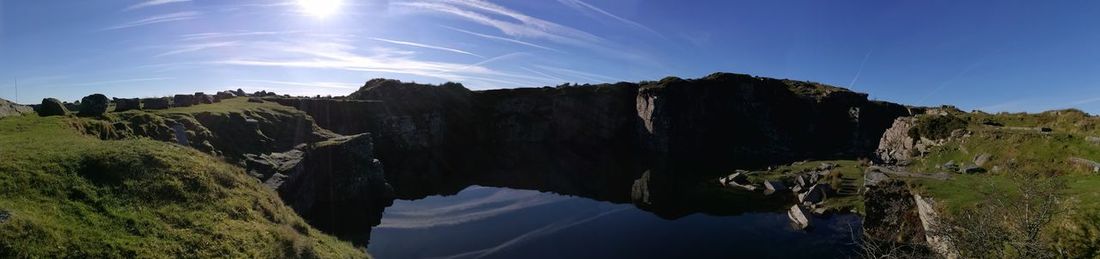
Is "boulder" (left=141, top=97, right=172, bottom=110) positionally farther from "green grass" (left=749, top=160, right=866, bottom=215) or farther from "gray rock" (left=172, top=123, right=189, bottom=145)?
"green grass" (left=749, top=160, right=866, bottom=215)

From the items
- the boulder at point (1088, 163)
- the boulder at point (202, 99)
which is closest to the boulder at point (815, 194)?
the boulder at point (1088, 163)

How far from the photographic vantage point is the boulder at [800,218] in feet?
129

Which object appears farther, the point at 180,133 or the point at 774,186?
the point at 774,186

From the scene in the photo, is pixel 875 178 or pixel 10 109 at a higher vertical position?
pixel 10 109

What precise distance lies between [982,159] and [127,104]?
66125mm

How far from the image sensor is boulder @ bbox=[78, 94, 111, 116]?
31906 mm

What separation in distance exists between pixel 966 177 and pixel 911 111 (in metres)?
69.7

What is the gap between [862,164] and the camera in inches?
2389

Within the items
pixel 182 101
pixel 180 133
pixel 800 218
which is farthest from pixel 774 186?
pixel 182 101

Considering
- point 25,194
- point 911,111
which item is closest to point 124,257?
point 25,194

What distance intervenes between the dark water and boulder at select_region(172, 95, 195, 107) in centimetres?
2166

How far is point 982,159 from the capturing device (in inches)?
1480

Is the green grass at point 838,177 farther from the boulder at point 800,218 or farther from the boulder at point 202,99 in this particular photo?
the boulder at point 202,99

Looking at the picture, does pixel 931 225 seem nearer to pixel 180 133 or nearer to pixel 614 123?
pixel 180 133
